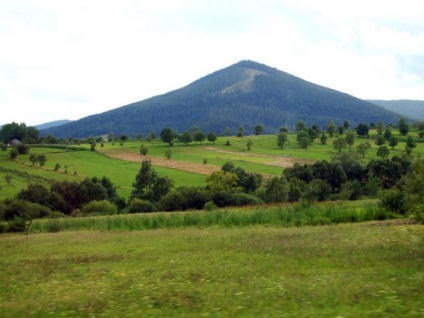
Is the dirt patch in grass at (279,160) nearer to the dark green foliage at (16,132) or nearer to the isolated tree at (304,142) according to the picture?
the isolated tree at (304,142)

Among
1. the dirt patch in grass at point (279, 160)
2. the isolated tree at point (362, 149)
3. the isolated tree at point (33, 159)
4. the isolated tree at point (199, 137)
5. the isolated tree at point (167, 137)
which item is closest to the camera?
the dirt patch in grass at point (279, 160)

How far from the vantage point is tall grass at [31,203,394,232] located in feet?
102

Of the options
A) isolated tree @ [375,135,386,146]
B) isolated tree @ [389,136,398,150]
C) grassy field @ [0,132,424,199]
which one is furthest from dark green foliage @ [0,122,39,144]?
isolated tree @ [389,136,398,150]

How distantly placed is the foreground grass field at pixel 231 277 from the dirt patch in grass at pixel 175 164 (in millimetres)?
80605

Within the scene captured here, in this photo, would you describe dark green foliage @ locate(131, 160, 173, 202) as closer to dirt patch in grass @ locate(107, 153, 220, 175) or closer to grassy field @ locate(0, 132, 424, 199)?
grassy field @ locate(0, 132, 424, 199)

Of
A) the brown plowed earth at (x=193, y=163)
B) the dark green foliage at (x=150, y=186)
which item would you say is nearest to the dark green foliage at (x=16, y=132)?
the brown plowed earth at (x=193, y=163)

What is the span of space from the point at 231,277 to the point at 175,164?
101466 millimetres

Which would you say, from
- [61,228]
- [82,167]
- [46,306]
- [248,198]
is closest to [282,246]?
[46,306]

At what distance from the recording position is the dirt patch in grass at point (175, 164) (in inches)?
4175

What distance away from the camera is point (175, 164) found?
11506 centimetres

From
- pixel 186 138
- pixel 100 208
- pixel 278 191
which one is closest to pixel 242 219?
pixel 100 208

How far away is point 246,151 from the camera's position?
13738 cm

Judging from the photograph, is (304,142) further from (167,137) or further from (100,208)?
(100,208)

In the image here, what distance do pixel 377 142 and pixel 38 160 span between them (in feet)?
323
